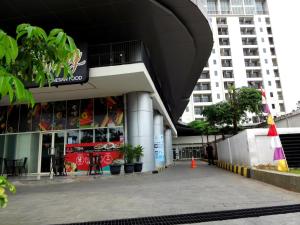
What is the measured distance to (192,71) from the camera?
1981 centimetres

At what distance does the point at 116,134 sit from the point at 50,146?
392 cm

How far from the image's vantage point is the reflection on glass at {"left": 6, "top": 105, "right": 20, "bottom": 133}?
15234 mm

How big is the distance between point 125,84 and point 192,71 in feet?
27.6

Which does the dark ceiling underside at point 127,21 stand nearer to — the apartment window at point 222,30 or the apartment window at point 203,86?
the apartment window at point 203,86

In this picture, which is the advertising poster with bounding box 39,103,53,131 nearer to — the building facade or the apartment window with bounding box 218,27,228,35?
the building facade

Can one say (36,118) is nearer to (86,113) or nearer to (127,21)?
(86,113)

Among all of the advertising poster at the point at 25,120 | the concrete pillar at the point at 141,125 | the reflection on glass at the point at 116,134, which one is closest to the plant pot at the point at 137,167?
→ the concrete pillar at the point at 141,125

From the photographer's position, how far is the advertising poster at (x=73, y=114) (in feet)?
47.6

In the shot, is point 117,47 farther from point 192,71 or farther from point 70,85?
point 192,71

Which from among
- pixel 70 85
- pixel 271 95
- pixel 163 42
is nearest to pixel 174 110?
pixel 163 42

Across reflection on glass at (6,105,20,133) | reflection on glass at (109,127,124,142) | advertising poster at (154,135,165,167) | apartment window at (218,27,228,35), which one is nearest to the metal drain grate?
reflection on glass at (109,127,124,142)

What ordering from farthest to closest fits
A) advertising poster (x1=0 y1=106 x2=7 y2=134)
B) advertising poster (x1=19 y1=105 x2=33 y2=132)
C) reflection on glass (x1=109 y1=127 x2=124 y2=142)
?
advertising poster (x1=0 y1=106 x2=7 y2=134)
advertising poster (x1=19 y1=105 x2=33 y2=132)
reflection on glass (x1=109 y1=127 x2=124 y2=142)

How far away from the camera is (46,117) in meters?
15.0

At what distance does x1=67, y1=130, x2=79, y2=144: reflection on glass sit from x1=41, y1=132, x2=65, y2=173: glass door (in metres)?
0.37
